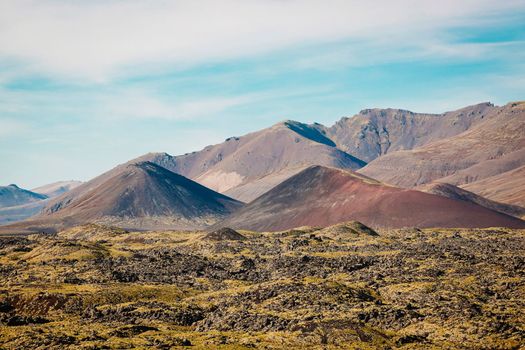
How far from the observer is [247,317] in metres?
107

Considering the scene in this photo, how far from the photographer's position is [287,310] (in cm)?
11100

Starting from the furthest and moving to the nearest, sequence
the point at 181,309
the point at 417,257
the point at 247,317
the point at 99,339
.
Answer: the point at 417,257, the point at 181,309, the point at 247,317, the point at 99,339

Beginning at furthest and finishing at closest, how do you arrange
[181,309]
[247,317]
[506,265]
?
[506,265] < [181,309] < [247,317]

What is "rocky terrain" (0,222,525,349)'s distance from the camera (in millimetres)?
92625

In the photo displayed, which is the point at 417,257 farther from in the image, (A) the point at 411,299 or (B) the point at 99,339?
(B) the point at 99,339

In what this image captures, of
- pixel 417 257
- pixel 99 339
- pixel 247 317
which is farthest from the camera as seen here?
pixel 417 257

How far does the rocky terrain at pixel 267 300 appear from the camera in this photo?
92625 mm

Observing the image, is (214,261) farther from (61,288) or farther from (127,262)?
(61,288)

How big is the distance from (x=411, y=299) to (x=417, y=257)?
49618mm

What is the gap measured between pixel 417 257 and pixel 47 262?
96.8 meters

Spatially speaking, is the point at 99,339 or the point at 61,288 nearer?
the point at 99,339

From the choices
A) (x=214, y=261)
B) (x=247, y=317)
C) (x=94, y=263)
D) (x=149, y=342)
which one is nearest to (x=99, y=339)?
(x=149, y=342)

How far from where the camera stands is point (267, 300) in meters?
119

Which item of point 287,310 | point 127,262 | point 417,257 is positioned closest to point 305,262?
point 417,257
